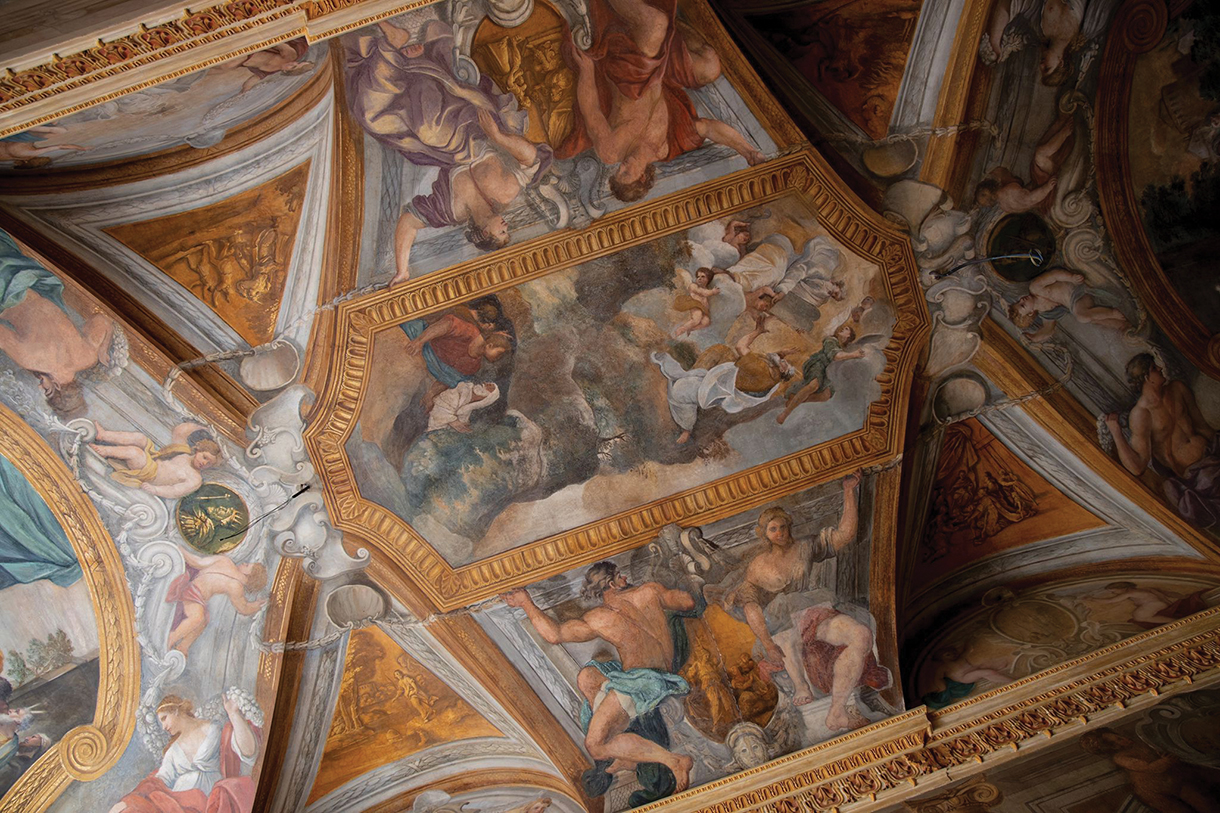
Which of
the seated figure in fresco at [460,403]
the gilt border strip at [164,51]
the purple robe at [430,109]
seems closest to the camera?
the gilt border strip at [164,51]

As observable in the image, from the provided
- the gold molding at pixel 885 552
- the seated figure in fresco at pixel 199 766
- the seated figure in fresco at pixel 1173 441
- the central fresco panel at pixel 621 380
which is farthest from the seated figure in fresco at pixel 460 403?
the seated figure in fresco at pixel 1173 441

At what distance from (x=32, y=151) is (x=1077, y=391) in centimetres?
921

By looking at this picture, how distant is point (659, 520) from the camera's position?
10.2 m

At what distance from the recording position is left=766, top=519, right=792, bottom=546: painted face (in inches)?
400

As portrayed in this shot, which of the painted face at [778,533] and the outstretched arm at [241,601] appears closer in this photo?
the outstretched arm at [241,601]

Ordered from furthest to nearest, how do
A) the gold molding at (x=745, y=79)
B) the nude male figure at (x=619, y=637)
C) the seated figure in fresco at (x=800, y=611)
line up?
the nude male figure at (x=619, y=637) → the seated figure in fresco at (x=800, y=611) → the gold molding at (x=745, y=79)

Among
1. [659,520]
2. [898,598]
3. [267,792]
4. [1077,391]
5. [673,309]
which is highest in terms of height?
[673,309]

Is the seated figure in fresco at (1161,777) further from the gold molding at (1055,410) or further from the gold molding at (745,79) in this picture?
the gold molding at (745,79)

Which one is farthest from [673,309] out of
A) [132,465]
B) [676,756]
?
[132,465]

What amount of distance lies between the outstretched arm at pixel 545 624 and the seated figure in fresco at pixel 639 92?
13.4 feet

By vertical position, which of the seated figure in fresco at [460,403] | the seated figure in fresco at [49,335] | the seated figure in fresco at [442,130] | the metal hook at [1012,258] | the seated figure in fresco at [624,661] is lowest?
the seated figure in fresco at [624,661]

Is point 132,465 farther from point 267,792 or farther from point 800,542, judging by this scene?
point 800,542

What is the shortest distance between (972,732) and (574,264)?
5558mm

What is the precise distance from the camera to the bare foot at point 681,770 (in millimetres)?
9633
